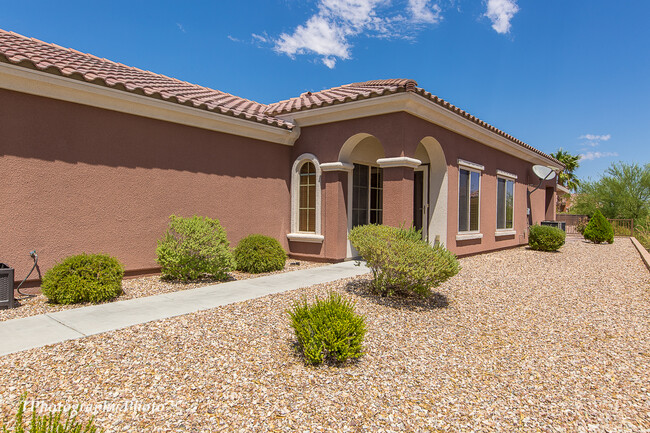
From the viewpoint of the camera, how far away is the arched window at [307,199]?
10258mm

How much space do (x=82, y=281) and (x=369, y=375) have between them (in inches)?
175

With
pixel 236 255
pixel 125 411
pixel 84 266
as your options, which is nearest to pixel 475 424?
pixel 125 411

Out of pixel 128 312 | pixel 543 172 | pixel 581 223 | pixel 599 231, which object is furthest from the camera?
pixel 581 223

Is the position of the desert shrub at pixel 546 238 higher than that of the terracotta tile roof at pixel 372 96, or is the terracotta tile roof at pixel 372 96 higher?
the terracotta tile roof at pixel 372 96

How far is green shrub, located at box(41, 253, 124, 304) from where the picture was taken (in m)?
5.69

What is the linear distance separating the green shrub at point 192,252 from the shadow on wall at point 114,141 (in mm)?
1518

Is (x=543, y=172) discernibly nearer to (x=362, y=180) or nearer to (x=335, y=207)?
(x=362, y=180)

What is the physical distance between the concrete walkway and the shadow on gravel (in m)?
0.88

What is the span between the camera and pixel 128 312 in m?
5.27

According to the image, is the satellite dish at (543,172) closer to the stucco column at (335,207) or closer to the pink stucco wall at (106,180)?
the stucco column at (335,207)

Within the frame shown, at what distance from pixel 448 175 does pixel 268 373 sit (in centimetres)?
835

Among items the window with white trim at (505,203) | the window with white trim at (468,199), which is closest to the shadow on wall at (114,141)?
the window with white trim at (468,199)

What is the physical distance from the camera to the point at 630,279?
920cm

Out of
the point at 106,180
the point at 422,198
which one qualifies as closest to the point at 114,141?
the point at 106,180
